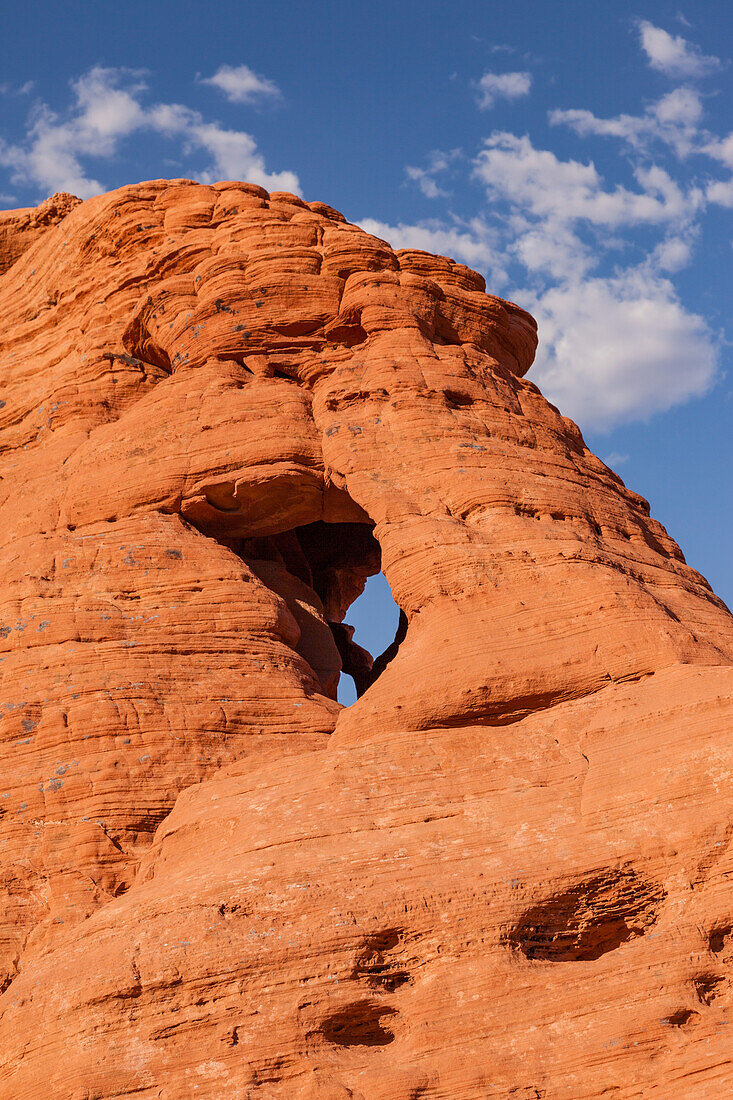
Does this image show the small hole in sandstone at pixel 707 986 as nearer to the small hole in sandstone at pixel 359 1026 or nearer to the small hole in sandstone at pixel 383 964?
the small hole in sandstone at pixel 383 964

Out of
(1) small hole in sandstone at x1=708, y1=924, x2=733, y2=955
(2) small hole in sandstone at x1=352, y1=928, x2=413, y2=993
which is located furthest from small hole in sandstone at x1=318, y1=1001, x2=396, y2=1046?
(1) small hole in sandstone at x1=708, y1=924, x2=733, y2=955

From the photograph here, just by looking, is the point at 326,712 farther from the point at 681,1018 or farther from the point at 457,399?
the point at 681,1018

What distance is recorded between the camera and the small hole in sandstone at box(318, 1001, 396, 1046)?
837cm

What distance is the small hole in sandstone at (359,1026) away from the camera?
8.37 m

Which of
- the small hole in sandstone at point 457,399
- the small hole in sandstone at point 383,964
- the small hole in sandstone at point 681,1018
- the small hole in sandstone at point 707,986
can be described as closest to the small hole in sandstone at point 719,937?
the small hole in sandstone at point 707,986

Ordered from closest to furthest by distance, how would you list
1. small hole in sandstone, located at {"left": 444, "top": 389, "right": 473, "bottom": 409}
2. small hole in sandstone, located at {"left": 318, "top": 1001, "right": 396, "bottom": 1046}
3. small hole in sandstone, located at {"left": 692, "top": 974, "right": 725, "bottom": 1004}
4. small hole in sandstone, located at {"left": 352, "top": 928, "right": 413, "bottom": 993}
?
small hole in sandstone, located at {"left": 692, "top": 974, "right": 725, "bottom": 1004}, small hole in sandstone, located at {"left": 318, "top": 1001, "right": 396, "bottom": 1046}, small hole in sandstone, located at {"left": 352, "top": 928, "right": 413, "bottom": 993}, small hole in sandstone, located at {"left": 444, "top": 389, "right": 473, "bottom": 409}

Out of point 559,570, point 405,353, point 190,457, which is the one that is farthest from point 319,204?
point 559,570

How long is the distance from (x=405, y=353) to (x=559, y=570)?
4261 mm

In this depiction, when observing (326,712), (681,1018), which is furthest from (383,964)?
(326,712)

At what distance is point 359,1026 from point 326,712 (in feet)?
14.0

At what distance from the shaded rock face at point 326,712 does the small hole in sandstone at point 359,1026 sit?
0.02 metres

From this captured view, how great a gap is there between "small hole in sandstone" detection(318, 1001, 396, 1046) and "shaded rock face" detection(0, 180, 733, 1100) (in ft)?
0.08

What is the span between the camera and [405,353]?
14219mm

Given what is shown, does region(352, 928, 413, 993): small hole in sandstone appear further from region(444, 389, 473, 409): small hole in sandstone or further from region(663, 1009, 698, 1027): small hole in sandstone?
region(444, 389, 473, 409): small hole in sandstone
